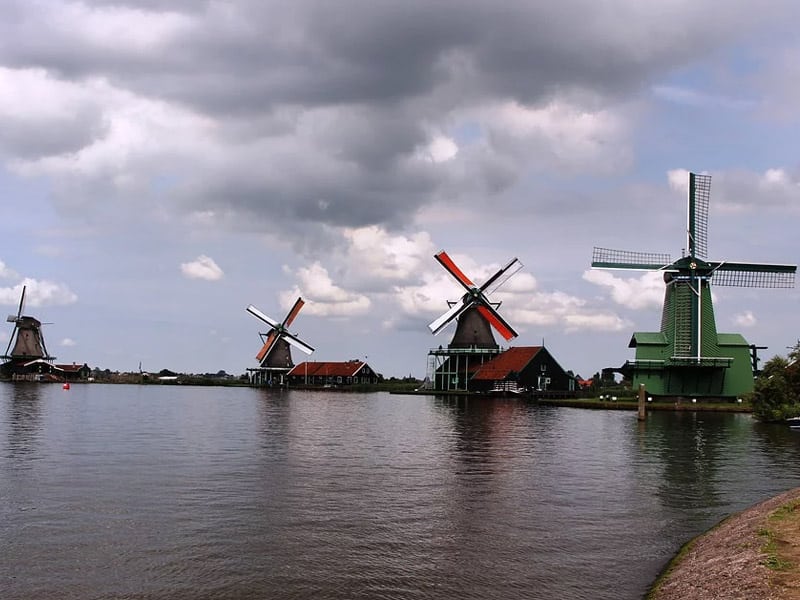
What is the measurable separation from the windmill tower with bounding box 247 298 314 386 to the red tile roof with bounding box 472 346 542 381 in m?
44.3

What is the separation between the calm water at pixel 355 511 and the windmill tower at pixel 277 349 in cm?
9786

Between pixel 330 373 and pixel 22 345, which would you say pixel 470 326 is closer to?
pixel 330 373

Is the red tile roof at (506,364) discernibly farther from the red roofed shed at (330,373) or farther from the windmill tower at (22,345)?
the windmill tower at (22,345)

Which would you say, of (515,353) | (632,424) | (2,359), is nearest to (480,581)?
(632,424)

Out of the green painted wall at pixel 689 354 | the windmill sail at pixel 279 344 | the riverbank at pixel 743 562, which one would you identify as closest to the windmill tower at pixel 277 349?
the windmill sail at pixel 279 344

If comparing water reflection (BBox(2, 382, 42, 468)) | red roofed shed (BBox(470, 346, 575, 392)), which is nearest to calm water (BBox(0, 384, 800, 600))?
water reflection (BBox(2, 382, 42, 468))

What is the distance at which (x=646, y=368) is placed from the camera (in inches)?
3135

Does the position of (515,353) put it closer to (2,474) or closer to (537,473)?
(537,473)

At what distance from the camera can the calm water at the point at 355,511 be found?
1445 cm

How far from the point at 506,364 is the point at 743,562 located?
8997 cm

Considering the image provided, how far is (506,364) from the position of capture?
335 ft

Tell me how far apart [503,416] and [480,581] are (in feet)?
161

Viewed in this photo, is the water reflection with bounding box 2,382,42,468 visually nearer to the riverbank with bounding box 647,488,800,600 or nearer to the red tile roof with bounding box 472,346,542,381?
the riverbank with bounding box 647,488,800,600

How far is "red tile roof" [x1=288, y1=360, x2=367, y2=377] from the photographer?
463 ft
